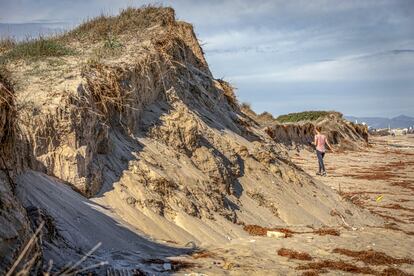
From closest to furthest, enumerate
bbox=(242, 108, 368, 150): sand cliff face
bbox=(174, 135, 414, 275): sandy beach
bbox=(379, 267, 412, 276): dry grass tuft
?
bbox=(174, 135, 414, 275): sandy beach, bbox=(379, 267, 412, 276): dry grass tuft, bbox=(242, 108, 368, 150): sand cliff face

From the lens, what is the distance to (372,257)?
775 cm

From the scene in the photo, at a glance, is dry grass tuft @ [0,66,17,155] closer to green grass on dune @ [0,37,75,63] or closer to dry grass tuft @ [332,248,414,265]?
green grass on dune @ [0,37,75,63]

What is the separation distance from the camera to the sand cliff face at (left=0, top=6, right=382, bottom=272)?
7.43m

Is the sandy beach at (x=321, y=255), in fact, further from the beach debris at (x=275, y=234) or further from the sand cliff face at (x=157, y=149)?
the sand cliff face at (x=157, y=149)

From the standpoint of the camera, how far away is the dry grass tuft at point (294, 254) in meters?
7.36

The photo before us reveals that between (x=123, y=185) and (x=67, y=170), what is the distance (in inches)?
43.1

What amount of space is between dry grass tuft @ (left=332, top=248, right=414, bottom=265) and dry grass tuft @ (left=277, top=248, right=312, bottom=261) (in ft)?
2.51

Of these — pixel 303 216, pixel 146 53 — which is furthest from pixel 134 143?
pixel 303 216

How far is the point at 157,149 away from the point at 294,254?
3634 millimetres

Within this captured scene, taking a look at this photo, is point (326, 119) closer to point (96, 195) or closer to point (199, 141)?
point (199, 141)

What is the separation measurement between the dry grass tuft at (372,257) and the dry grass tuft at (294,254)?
0.76 m

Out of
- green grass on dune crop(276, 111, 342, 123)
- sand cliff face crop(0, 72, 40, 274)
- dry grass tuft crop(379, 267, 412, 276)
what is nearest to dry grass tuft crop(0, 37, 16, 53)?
sand cliff face crop(0, 72, 40, 274)

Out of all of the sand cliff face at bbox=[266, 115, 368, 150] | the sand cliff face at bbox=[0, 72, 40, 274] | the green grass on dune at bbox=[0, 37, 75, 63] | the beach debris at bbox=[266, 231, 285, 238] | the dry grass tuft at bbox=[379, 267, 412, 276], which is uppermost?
the green grass on dune at bbox=[0, 37, 75, 63]

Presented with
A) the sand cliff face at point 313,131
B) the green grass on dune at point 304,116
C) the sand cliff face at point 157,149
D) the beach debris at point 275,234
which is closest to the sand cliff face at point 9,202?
the sand cliff face at point 157,149
